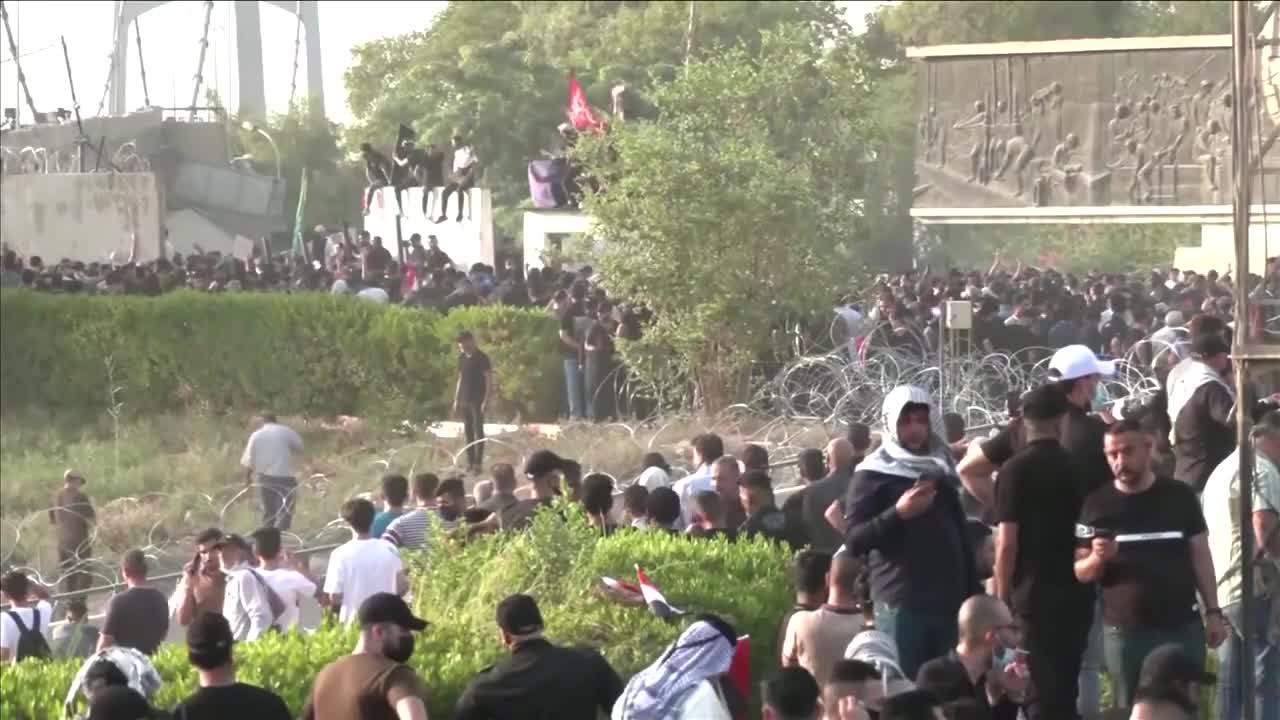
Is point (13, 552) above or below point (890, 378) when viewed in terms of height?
below

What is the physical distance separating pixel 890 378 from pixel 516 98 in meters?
41.2

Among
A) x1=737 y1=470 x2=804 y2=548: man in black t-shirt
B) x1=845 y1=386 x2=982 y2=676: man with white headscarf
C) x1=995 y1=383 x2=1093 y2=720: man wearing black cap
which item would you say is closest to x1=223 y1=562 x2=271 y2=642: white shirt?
x1=737 y1=470 x2=804 y2=548: man in black t-shirt

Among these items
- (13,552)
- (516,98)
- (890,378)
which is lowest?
(13,552)

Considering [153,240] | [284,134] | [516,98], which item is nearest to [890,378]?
[153,240]

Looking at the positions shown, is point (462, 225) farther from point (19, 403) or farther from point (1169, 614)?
point (1169, 614)

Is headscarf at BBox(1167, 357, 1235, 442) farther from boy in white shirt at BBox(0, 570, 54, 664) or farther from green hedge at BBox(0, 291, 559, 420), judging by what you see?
green hedge at BBox(0, 291, 559, 420)

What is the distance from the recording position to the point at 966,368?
22062mm

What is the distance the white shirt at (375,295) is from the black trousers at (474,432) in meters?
4.71

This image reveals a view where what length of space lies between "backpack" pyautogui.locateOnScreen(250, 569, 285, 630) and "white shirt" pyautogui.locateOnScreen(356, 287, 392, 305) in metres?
16.3

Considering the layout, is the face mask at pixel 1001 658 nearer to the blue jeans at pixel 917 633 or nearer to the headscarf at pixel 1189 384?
the blue jeans at pixel 917 633

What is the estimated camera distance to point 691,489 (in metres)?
13.8

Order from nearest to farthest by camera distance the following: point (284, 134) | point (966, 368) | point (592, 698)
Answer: point (592, 698) < point (966, 368) < point (284, 134)

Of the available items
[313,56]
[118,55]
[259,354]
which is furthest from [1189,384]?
[313,56]

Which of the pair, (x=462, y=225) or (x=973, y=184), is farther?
(x=462, y=225)
